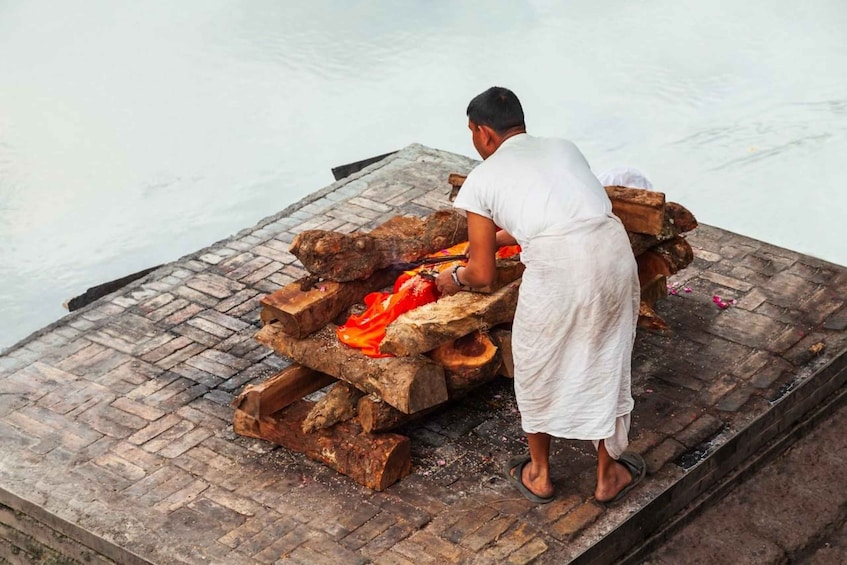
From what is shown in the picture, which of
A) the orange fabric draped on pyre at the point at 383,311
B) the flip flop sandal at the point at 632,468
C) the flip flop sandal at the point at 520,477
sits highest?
the orange fabric draped on pyre at the point at 383,311

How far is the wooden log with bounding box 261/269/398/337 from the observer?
573 centimetres

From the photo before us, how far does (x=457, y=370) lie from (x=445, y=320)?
0.28 meters

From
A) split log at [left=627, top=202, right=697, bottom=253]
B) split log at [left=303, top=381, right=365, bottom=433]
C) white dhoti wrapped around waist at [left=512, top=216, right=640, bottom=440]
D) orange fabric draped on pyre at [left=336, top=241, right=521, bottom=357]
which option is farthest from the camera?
split log at [left=627, top=202, right=697, bottom=253]

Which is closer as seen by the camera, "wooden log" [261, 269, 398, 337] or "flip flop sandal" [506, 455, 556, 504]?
"flip flop sandal" [506, 455, 556, 504]

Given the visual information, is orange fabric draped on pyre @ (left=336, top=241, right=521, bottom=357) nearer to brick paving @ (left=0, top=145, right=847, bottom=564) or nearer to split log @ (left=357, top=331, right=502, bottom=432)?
split log @ (left=357, top=331, right=502, bottom=432)

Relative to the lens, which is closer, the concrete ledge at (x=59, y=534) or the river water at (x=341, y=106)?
the concrete ledge at (x=59, y=534)

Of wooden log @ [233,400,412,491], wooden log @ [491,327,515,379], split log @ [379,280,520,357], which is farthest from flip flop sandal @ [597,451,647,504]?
wooden log @ [233,400,412,491]

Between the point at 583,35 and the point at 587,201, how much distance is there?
999cm

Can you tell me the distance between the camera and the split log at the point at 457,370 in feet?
18.0

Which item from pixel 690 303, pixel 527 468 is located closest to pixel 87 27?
pixel 690 303

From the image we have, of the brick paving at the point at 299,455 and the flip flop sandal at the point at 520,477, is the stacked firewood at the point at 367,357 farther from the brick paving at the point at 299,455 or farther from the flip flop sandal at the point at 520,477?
the flip flop sandal at the point at 520,477

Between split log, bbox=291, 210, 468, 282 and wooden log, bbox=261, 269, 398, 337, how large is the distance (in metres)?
0.07

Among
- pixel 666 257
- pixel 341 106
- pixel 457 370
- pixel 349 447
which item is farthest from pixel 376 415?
pixel 341 106

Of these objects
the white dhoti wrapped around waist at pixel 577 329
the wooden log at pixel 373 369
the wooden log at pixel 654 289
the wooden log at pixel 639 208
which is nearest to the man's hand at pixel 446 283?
the wooden log at pixel 373 369
